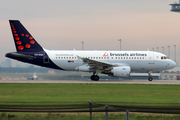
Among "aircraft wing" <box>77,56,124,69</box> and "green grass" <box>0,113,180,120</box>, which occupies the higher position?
"aircraft wing" <box>77,56,124,69</box>

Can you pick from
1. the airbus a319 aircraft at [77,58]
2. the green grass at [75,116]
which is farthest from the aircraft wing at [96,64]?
the green grass at [75,116]

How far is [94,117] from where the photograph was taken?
12938mm

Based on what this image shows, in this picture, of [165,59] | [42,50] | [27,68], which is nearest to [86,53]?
[42,50]

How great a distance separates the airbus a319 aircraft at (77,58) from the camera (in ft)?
128

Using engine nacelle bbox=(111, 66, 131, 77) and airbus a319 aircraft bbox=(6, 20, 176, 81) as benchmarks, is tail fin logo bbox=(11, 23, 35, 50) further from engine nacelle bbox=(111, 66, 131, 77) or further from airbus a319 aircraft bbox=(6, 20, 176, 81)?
engine nacelle bbox=(111, 66, 131, 77)

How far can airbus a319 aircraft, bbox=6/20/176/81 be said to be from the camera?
38875 millimetres

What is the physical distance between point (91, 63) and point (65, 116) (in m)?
25.4

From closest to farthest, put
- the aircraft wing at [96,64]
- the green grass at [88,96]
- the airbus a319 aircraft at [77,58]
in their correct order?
the green grass at [88,96] → the aircraft wing at [96,64] → the airbus a319 aircraft at [77,58]

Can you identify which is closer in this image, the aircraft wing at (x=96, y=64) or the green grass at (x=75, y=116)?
the green grass at (x=75, y=116)

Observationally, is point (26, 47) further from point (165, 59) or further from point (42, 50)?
point (165, 59)

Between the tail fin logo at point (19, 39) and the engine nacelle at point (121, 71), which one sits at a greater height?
the tail fin logo at point (19, 39)

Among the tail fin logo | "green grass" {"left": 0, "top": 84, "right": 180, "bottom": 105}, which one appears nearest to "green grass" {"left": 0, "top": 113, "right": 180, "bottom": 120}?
"green grass" {"left": 0, "top": 84, "right": 180, "bottom": 105}

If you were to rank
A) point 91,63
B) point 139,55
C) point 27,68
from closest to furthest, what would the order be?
1. point 91,63
2. point 139,55
3. point 27,68

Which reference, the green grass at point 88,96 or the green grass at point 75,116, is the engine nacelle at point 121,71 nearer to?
the green grass at point 88,96
